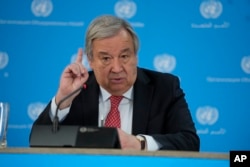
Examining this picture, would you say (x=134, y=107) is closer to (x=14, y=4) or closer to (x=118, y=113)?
(x=118, y=113)

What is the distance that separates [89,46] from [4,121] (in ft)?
2.24

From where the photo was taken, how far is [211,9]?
13.7 ft

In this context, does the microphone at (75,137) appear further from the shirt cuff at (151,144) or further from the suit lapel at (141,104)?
the suit lapel at (141,104)

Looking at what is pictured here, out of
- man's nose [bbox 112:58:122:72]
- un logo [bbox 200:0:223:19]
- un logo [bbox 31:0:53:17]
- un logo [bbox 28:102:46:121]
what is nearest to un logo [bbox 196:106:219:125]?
un logo [bbox 200:0:223:19]

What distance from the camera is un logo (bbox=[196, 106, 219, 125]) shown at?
13.7 ft

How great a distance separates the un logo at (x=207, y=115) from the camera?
13.7ft

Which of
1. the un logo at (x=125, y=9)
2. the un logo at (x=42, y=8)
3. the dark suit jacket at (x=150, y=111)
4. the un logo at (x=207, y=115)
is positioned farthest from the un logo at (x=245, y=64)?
the dark suit jacket at (x=150, y=111)

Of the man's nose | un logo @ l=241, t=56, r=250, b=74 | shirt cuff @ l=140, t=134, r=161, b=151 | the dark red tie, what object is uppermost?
un logo @ l=241, t=56, r=250, b=74

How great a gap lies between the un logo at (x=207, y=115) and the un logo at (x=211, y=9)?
75cm

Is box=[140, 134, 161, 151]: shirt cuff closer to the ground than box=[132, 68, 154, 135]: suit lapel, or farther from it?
closer to the ground

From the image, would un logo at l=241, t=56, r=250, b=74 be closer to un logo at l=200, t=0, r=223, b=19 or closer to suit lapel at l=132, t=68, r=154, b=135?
un logo at l=200, t=0, r=223, b=19

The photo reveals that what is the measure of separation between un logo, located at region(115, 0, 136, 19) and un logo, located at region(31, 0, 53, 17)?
0.55 metres

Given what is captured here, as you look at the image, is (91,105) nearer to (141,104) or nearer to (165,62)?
(141,104)

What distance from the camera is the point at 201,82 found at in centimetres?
415
